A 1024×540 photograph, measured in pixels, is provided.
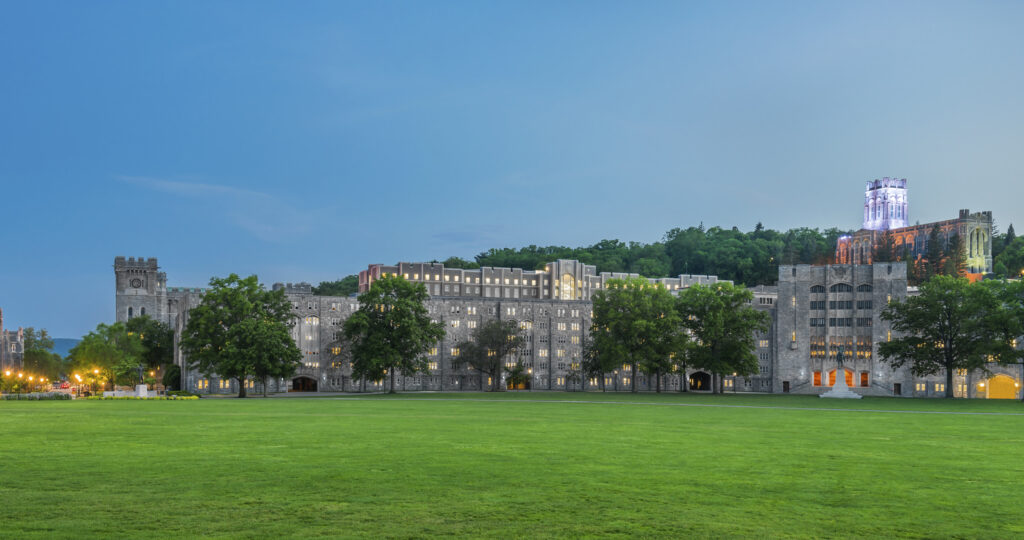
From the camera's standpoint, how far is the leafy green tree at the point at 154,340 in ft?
579

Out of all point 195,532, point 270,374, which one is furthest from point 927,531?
point 270,374

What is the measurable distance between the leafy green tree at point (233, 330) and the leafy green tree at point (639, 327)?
41284mm

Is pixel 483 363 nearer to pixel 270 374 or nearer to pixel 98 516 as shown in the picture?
pixel 270 374

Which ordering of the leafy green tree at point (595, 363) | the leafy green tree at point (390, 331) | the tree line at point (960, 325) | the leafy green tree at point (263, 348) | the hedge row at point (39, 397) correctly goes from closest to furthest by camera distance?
1. the hedge row at point (39, 397)
2. the leafy green tree at point (263, 348)
3. the tree line at point (960, 325)
4. the leafy green tree at point (390, 331)
5. the leafy green tree at point (595, 363)

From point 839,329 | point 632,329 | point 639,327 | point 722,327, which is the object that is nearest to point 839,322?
point 839,329

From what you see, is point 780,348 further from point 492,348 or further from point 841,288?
point 492,348

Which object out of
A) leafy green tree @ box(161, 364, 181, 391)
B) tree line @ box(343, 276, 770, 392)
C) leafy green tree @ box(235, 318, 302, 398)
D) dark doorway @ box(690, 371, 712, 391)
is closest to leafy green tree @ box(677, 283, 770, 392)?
tree line @ box(343, 276, 770, 392)

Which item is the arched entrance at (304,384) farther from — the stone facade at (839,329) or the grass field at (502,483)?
the grass field at (502,483)

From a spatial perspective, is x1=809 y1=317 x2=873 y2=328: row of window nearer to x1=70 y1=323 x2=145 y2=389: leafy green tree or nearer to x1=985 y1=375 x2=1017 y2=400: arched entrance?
x1=985 y1=375 x2=1017 y2=400: arched entrance

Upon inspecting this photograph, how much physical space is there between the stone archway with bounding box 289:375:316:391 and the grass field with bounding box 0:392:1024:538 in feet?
325

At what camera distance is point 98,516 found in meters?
16.5

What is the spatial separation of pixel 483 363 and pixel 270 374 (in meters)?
42.5

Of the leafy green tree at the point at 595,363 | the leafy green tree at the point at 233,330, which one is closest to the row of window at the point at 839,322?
the leafy green tree at the point at 595,363

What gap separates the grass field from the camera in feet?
52.6
